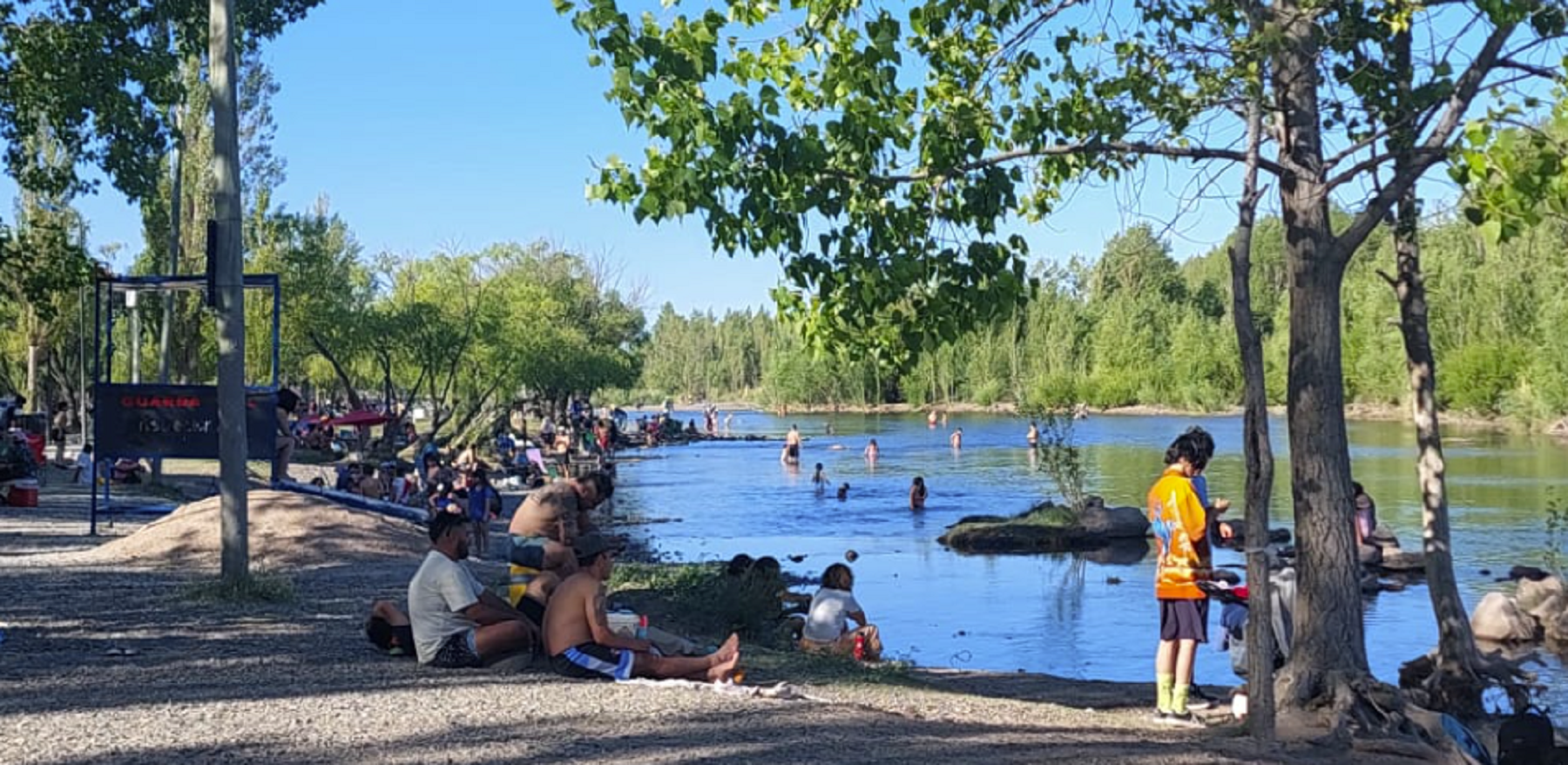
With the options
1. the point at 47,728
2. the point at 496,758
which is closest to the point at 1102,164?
the point at 496,758

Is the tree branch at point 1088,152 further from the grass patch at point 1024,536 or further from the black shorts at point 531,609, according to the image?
the grass patch at point 1024,536

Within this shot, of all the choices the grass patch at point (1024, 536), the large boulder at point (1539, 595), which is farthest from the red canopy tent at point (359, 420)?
the large boulder at point (1539, 595)

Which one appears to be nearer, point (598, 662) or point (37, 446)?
point (598, 662)

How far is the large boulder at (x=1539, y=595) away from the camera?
47.5 feet

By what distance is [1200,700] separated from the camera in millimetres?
9758

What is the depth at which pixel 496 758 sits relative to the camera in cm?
594

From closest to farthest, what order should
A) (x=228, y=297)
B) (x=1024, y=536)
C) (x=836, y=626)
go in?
(x=228, y=297), (x=836, y=626), (x=1024, y=536)

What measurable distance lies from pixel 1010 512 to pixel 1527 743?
83.4 ft

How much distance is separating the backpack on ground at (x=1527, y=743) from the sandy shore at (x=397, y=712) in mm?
733

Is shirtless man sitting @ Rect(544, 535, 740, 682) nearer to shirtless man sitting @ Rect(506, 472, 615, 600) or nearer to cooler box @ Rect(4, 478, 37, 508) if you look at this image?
shirtless man sitting @ Rect(506, 472, 615, 600)

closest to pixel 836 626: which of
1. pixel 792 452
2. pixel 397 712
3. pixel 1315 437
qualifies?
pixel 1315 437

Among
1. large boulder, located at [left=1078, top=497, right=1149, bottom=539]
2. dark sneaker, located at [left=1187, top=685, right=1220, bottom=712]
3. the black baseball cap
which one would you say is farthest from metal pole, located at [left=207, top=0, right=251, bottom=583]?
large boulder, located at [left=1078, top=497, right=1149, bottom=539]

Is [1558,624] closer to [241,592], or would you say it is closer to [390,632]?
[390,632]

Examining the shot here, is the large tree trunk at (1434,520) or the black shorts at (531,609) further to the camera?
the large tree trunk at (1434,520)
